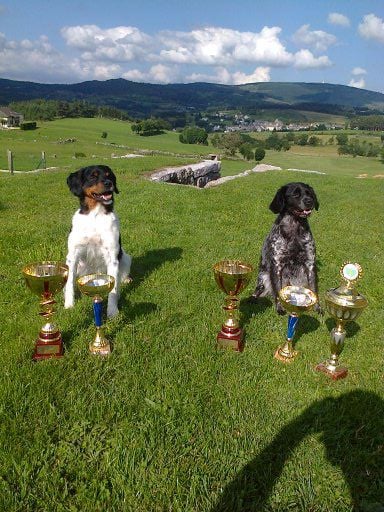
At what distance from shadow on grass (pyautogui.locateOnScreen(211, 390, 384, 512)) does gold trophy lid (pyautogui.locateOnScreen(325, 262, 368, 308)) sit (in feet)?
3.34

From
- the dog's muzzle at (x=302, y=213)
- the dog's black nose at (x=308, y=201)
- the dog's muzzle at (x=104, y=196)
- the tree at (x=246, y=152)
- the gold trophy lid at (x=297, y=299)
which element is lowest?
the tree at (x=246, y=152)

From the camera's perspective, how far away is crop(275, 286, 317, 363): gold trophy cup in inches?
186

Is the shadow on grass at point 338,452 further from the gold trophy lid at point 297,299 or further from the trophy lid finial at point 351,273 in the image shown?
the trophy lid finial at point 351,273

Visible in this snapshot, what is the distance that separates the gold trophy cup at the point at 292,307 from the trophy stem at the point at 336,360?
1.26ft

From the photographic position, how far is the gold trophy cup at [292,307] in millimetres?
4734

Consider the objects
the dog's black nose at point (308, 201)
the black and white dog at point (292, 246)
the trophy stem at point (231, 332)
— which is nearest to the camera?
the trophy stem at point (231, 332)

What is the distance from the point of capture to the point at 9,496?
296 cm

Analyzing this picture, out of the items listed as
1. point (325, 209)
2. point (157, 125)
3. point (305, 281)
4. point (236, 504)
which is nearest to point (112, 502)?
point (236, 504)

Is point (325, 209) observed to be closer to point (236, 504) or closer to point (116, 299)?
point (116, 299)

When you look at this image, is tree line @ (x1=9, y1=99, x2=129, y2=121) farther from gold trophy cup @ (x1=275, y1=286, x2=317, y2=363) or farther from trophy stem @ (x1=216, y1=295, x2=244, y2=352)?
gold trophy cup @ (x1=275, y1=286, x2=317, y2=363)

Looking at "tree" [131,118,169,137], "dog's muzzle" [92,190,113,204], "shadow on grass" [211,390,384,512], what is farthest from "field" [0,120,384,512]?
"tree" [131,118,169,137]

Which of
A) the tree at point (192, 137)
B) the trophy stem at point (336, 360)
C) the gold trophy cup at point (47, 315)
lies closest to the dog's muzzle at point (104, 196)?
the gold trophy cup at point (47, 315)

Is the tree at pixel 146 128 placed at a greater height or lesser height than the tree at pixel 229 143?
greater

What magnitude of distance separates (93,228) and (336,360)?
3.93 metres
